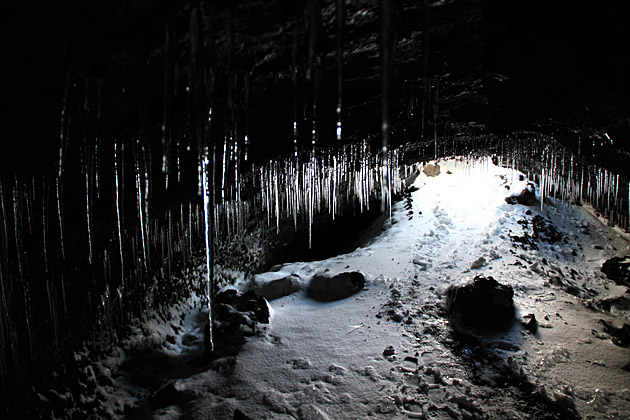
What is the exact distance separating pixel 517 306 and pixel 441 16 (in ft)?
22.3

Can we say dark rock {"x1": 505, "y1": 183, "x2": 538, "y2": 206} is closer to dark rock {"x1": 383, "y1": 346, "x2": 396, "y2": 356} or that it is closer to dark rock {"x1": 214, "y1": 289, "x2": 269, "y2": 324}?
dark rock {"x1": 383, "y1": 346, "x2": 396, "y2": 356}

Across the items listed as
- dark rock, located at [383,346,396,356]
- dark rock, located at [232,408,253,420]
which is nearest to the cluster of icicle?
dark rock, located at [383,346,396,356]

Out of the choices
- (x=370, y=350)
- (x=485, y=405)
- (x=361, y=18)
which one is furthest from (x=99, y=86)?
(x=485, y=405)

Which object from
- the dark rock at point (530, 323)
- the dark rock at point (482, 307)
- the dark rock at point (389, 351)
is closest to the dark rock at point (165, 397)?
the dark rock at point (389, 351)

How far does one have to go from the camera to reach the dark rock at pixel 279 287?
366 inches

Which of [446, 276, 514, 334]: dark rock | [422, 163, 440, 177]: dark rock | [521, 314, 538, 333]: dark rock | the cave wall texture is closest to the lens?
the cave wall texture

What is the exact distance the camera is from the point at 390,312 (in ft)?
23.4

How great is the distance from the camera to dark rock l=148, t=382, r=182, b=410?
4852 mm

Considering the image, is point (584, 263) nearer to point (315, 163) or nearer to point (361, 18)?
point (315, 163)

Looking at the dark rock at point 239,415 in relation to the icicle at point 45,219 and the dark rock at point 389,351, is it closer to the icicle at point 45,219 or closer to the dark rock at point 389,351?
the dark rock at point 389,351

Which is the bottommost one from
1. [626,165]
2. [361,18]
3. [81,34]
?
[626,165]

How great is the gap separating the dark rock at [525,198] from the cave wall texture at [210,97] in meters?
7.50

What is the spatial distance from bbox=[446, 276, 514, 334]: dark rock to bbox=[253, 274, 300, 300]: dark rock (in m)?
4.71

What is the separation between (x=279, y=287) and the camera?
30.9 ft
